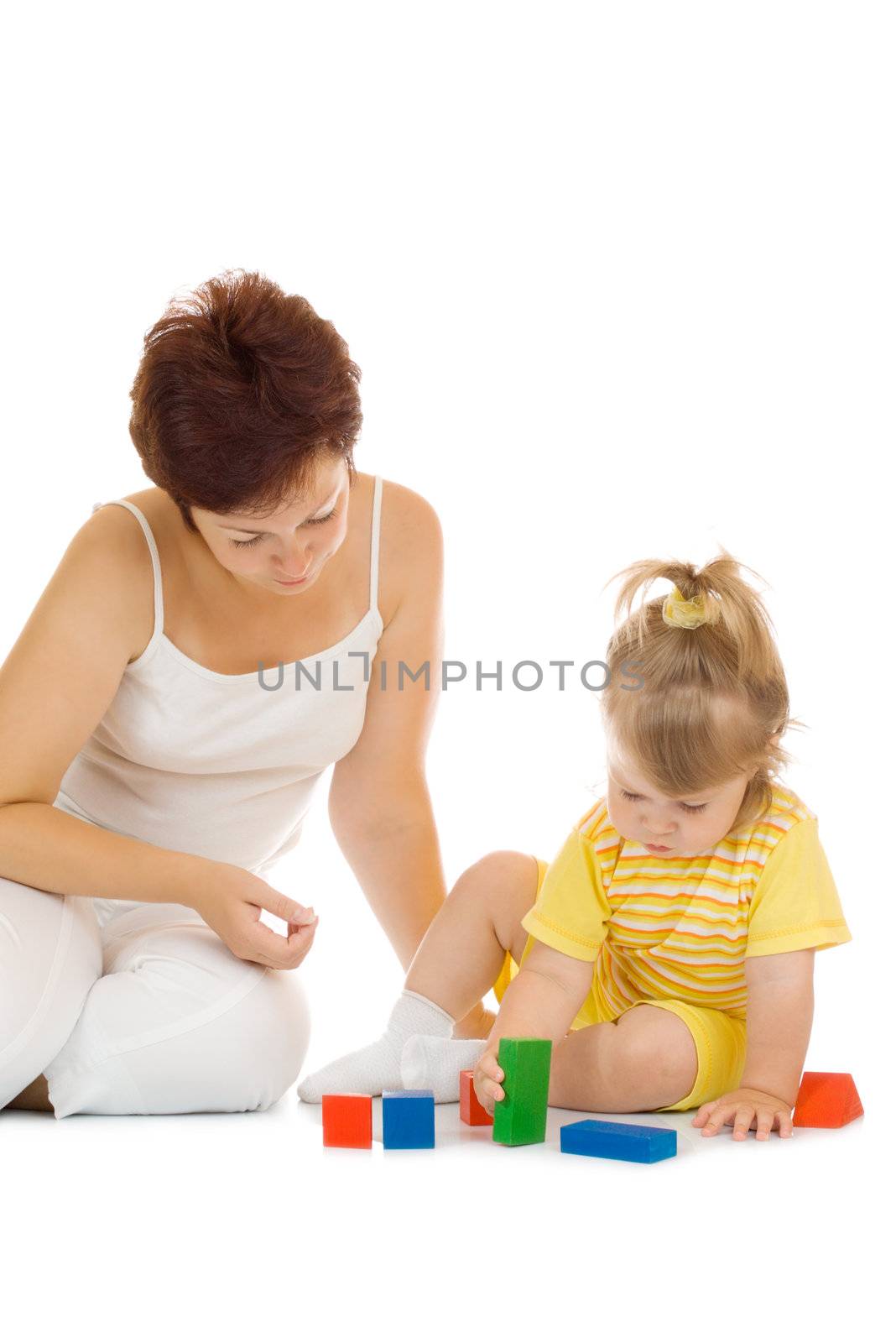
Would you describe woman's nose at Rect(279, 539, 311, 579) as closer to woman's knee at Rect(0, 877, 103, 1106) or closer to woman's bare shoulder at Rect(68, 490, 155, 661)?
woman's bare shoulder at Rect(68, 490, 155, 661)

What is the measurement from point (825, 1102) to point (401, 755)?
0.68 metres

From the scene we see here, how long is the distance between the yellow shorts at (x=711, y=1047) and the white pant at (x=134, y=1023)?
0.32 m

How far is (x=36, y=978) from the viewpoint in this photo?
162cm

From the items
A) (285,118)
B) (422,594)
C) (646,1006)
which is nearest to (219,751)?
Answer: (422,594)

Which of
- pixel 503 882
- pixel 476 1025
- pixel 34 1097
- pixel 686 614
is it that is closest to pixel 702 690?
pixel 686 614

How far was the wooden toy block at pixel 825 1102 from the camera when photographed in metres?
1.59

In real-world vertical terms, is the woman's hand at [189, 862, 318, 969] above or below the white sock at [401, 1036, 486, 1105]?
above

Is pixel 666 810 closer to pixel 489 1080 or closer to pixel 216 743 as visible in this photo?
pixel 489 1080

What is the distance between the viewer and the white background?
10.1 ft

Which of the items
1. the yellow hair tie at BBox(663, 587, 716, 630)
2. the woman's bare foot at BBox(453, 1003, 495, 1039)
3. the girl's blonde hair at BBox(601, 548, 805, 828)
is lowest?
the woman's bare foot at BBox(453, 1003, 495, 1039)

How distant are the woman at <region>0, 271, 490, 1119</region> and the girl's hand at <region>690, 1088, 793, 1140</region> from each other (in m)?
0.44

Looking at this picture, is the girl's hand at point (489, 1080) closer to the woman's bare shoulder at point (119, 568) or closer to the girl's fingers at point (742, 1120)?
the girl's fingers at point (742, 1120)

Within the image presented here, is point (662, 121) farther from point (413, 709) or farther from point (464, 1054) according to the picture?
point (464, 1054)

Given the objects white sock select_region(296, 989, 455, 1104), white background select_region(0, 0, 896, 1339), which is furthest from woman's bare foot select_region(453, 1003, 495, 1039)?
white background select_region(0, 0, 896, 1339)
